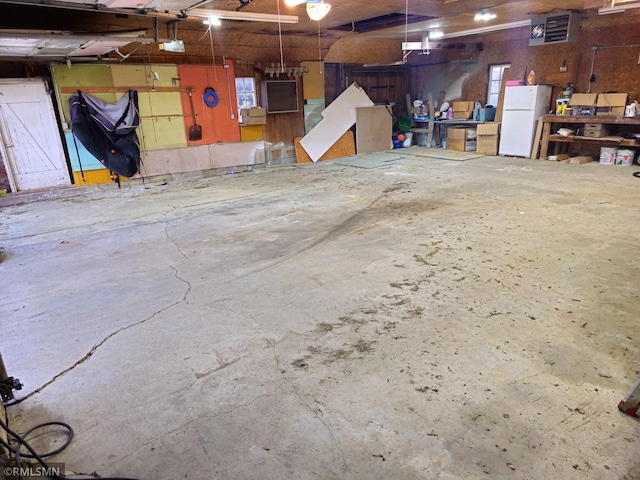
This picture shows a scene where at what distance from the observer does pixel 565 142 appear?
8531mm

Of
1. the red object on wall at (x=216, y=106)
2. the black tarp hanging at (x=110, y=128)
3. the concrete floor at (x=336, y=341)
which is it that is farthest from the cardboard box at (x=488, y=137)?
the black tarp hanging at (x=110, y=128)

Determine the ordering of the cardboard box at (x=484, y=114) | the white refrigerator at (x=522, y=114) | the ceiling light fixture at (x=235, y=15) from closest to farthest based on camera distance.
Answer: the ceiling light fixture at (x=235, y=15)
the white refrigerator at (x=522, y=114)
the cardboard box at (x=484, y=114)

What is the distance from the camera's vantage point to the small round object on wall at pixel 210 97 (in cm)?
789

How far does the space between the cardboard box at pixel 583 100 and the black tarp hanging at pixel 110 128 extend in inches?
327

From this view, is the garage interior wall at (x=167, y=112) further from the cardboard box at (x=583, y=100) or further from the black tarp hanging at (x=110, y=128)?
the cardboard box at (x=583, y=100)

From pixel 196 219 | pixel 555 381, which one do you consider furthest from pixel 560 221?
pixel 196 219

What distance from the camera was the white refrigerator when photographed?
816 cm

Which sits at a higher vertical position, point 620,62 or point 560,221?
point 620,62

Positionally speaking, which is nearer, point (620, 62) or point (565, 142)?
point (620, 62)

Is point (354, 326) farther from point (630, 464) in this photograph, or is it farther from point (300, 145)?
point (300, 145)

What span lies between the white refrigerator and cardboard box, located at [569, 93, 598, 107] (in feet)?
1.95

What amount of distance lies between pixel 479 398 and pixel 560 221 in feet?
10.7

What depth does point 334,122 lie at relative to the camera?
31.6ft

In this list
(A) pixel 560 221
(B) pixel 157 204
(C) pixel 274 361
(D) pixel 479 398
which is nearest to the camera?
(D) pixel 479 398
